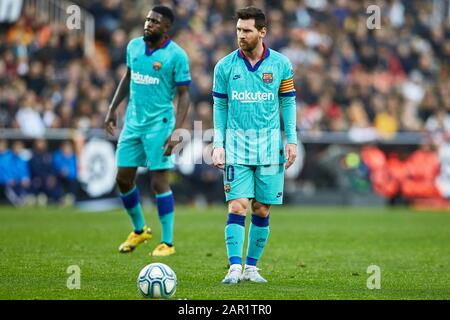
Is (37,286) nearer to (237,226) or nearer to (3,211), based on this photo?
(237,226)

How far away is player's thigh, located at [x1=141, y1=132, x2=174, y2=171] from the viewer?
39.6 feet

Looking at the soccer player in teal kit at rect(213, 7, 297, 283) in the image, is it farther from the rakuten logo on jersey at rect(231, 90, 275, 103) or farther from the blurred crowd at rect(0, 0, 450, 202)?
the blurred crowd at rect(0, 0, 450, 202)

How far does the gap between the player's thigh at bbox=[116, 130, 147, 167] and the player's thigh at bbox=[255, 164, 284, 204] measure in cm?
285

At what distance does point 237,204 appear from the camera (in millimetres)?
9492

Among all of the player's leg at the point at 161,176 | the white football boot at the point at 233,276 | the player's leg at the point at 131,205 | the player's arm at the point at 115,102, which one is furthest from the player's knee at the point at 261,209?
the player's arm at the point at 115,102

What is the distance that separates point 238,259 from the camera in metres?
9.38

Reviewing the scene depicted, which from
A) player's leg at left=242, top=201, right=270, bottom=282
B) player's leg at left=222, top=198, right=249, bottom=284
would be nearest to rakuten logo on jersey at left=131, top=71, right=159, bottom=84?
player's leg at left=242, top=201, right=270, bottom=282

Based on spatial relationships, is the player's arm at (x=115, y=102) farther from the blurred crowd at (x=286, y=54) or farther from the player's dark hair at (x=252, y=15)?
the blurred crowd at (x=286, y=54)

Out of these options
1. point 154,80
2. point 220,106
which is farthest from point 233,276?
point 154,80

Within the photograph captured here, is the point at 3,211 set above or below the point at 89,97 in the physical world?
below

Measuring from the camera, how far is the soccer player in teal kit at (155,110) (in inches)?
472

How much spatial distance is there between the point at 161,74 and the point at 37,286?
12.7ft
